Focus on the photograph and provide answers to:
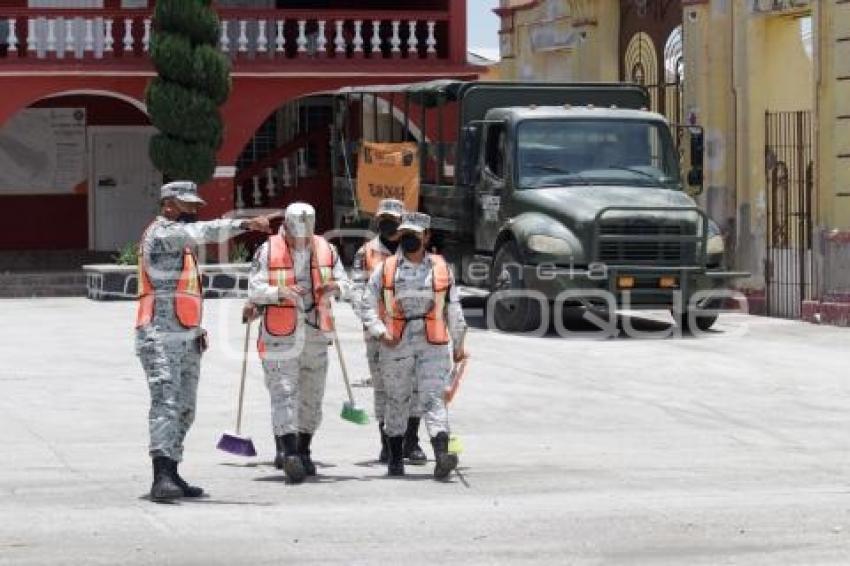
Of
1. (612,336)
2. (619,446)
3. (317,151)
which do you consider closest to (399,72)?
(317,151)

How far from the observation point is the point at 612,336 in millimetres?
22953

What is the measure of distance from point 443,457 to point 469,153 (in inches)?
448

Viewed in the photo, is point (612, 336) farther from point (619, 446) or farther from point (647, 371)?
point (619, 446)

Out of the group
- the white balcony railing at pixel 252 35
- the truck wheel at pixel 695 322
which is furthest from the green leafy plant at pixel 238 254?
the truck wheel at pixel 695 322

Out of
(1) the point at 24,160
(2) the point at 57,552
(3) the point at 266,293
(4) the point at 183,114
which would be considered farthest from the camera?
(1) the point at 24,160

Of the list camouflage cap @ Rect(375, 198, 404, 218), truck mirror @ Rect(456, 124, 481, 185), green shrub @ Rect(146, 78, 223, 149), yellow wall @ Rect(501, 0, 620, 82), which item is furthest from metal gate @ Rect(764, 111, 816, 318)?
camouflage cap @ Rect(375, 198, 404, 218)

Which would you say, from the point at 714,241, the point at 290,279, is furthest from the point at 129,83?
the point at 290,279

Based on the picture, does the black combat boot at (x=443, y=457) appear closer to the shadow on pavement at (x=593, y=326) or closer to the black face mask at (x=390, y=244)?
the black face mask at (x=390, y=244)

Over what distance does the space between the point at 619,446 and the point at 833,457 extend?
1.45 meters

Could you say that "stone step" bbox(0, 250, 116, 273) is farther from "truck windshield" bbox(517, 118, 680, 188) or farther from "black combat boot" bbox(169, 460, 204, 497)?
"black combat boot" bbox(169, 460, 204, 497)

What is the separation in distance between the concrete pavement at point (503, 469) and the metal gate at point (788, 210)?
3211 mm

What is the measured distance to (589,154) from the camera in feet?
77.6

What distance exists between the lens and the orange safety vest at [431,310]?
1344 centimetres

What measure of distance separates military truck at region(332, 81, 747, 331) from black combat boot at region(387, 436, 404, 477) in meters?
9.21
